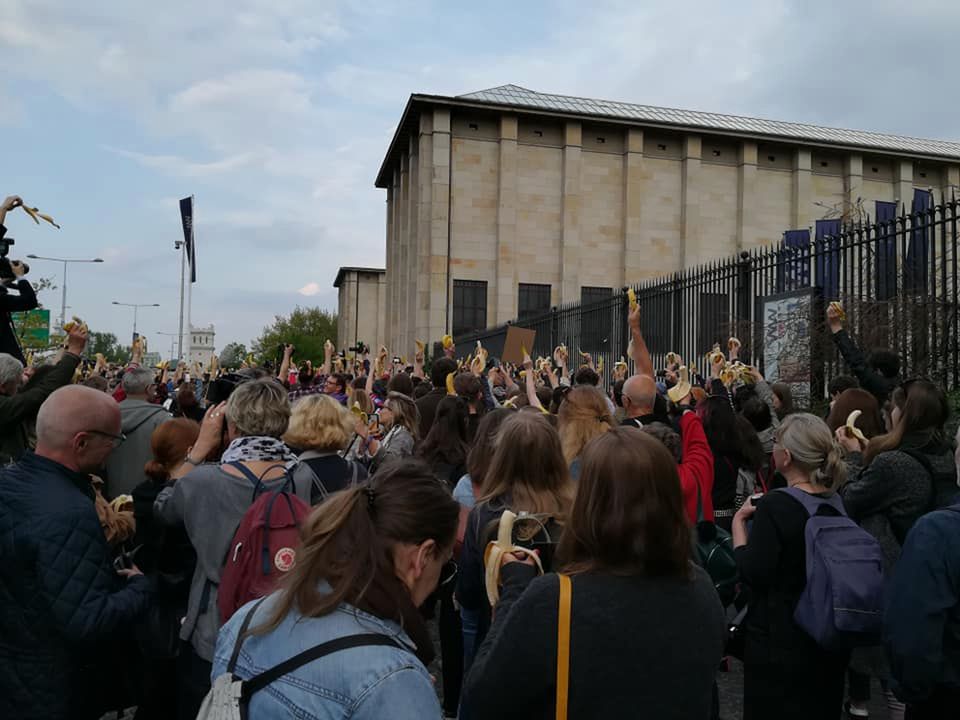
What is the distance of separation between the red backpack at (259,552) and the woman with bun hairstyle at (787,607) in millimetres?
2034

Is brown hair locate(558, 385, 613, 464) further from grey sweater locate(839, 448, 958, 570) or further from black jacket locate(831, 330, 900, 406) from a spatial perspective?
black jacket locate(831, 330, 900, 406)

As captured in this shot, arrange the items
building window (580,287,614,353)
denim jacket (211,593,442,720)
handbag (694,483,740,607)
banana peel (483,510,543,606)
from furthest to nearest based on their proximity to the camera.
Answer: building window (580,287,614,353) → handbag (694,483,740,607) → banana peel (483,510,543,606) → denim jacket (211,593,442,720)

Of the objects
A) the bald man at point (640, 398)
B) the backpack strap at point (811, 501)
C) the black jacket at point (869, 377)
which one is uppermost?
the black jacket at point (869, 377)

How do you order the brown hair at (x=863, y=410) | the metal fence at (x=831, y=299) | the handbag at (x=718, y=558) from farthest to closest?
the metal fence at (x=831, y=299) < the brown hair at (x=863, y=410) < the handbag at (x=718, y=558)

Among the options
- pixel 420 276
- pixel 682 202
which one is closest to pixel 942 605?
pixel 420 276

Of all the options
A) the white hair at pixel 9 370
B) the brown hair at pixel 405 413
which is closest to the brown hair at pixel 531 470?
the brown hair at pixel 405 413

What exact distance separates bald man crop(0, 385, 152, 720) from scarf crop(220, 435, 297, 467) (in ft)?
1.87

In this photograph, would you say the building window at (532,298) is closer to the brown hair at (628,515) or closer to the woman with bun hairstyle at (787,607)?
the woman with bun hairstyle at (787,607)

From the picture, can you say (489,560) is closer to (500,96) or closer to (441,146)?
(441,146)

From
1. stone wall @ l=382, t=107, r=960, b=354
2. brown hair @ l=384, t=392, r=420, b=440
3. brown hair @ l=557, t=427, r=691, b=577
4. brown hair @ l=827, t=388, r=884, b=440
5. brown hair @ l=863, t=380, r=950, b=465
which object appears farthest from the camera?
stone wall @ l=382, t=107, r=960, b=354

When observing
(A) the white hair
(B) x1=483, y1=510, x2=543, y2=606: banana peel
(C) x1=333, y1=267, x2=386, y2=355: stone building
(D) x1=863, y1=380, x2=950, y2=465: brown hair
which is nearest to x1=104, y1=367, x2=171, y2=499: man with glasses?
(A) the white hair

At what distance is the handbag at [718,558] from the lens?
13.8 ft

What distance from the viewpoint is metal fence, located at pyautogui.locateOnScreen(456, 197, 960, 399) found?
30.5 ft

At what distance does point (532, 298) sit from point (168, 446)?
31.5m
